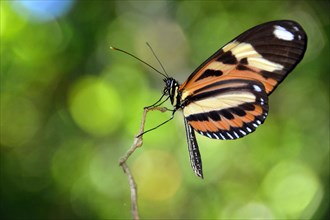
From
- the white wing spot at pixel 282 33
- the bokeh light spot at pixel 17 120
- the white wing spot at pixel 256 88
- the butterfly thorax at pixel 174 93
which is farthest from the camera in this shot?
the bokeh light spot at pixel 17 120

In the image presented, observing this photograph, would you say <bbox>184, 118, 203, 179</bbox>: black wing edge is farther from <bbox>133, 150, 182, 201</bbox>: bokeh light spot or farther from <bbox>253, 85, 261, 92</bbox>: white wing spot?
<bbox>133, 150, 182, 201</bbox>: bokeh light spot

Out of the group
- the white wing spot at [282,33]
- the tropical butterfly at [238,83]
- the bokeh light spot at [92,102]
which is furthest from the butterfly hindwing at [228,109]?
the bokeh light spot at [92,102]

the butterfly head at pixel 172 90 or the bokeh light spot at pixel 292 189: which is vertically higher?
the butterfly head at pixel 172 90

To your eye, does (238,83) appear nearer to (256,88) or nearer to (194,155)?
(256,88)

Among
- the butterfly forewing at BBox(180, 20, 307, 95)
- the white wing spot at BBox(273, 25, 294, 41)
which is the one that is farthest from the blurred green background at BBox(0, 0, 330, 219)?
the white wing spot at BBox(273, 25, 294, 41)

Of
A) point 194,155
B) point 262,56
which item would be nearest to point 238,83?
point 262,56

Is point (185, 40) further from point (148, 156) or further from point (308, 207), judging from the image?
point (308, 207)

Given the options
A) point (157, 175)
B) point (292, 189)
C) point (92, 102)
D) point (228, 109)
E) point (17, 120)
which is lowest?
point (292, 189)

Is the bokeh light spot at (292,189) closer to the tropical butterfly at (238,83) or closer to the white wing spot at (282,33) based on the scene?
the tropical butterfly at (238,83)

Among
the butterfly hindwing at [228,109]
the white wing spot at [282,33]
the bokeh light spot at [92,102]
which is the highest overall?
the bokeh light spot at [92,102]
